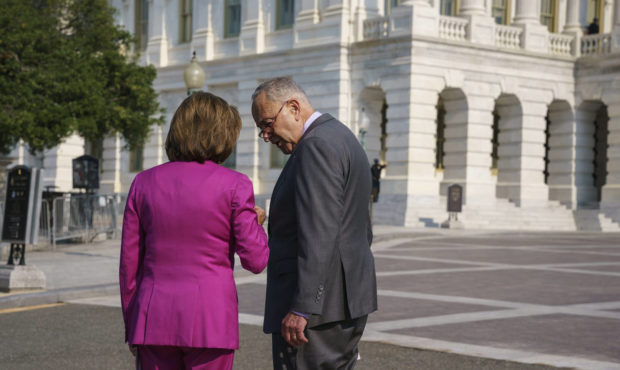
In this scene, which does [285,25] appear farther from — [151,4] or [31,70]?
[31,70]

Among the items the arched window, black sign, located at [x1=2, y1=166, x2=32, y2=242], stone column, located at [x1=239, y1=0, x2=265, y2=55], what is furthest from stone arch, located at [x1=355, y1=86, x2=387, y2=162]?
black sign, located at [x1=2, y1=166, x2=32, y2=242]

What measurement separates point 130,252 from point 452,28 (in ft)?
104

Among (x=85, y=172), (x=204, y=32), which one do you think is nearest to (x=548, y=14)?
(x=204, y=32)

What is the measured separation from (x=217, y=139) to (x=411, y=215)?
1132 inches

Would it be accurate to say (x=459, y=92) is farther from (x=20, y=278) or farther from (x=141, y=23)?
(x=20, y=278)

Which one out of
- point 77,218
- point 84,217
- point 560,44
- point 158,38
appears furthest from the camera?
point 158,38

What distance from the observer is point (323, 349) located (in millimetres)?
4480

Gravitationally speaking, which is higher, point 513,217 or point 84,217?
point 84,217

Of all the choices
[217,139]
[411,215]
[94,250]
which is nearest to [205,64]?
[411,215]

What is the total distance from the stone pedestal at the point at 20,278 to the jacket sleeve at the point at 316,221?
30.2ft

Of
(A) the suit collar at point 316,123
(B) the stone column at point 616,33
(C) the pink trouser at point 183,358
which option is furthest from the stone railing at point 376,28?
(C) the pink trouser at point 183,358

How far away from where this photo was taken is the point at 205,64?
42.7m

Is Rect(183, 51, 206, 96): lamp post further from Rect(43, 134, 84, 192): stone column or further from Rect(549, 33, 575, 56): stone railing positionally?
Rect(43, 134, 84, 192): stone column

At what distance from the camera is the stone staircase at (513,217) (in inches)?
1296
